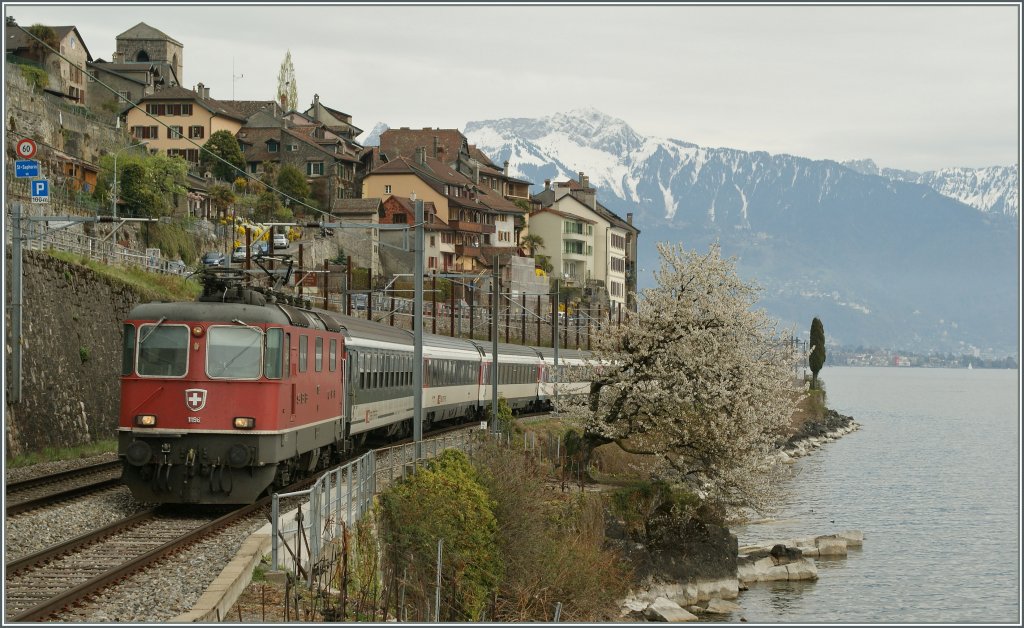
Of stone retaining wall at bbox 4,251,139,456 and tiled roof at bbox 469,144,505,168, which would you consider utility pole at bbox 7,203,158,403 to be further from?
tiled roof at bbox 469,144,505,168

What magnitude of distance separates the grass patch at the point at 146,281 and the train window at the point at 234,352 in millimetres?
17460

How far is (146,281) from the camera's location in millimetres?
46375

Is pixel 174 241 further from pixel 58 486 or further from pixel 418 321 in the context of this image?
pixel 58 486

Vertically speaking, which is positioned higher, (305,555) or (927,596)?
(305,555)

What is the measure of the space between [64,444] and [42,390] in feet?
5.02

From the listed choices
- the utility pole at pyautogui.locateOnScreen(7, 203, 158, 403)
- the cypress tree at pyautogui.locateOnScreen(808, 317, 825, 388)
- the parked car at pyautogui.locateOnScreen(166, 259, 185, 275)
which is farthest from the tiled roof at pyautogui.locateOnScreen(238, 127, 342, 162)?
the utility pole at pyautogui.locateOnScreen(7, 203, 158, 403)

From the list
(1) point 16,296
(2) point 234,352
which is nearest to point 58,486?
(2) point 234,352

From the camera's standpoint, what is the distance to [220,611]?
1367 cm

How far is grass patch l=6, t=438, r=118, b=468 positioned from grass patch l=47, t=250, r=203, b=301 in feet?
17.8

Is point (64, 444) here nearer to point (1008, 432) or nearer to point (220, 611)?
point (220, 611)

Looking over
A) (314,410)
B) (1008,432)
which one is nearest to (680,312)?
(314,410)

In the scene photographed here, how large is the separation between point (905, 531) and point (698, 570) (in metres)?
18.0

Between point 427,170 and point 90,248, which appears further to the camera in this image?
point 427,170

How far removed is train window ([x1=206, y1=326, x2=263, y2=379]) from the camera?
813 inches
